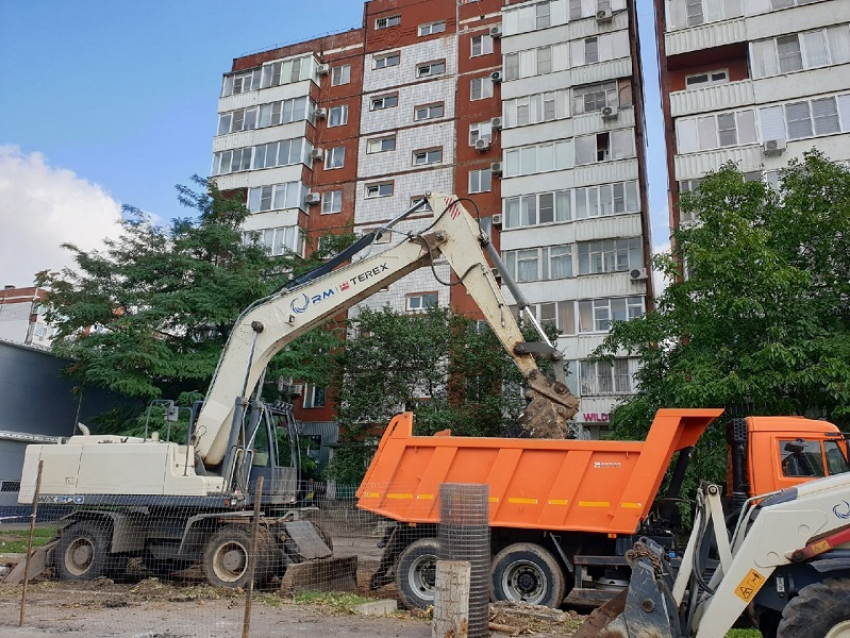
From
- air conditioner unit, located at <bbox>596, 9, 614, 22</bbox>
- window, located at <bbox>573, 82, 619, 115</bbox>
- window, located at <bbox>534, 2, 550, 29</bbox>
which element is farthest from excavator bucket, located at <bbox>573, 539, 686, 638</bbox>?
window, located at <bbox>534, 2, 550, 29</bbox>

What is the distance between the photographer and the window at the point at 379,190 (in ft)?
113

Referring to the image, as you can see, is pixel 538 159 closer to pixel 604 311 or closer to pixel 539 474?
pixel 604 311

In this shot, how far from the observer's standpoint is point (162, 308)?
22.1m

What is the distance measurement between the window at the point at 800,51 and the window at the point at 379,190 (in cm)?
1733

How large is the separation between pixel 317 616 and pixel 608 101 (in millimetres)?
26331

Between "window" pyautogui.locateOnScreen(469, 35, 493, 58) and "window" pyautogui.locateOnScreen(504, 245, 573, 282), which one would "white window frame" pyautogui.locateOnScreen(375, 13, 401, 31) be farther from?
"window" pyautogui.locateOnScreen(504, 245, 573, 282)

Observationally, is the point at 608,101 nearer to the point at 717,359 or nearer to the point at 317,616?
the point at 717,359

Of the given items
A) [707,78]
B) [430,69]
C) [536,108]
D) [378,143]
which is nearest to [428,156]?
[378,143]

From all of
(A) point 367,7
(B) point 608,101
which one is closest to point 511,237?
(B) point 608,101

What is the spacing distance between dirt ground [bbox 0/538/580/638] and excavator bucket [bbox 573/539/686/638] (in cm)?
237

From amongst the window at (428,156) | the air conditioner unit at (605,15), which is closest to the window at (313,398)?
the window at (428,156)

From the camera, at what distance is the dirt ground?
7867 mm

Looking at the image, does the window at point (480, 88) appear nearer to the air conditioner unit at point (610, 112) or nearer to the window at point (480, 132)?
the window at point (480, 132)

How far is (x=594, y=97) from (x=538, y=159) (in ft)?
12.1
